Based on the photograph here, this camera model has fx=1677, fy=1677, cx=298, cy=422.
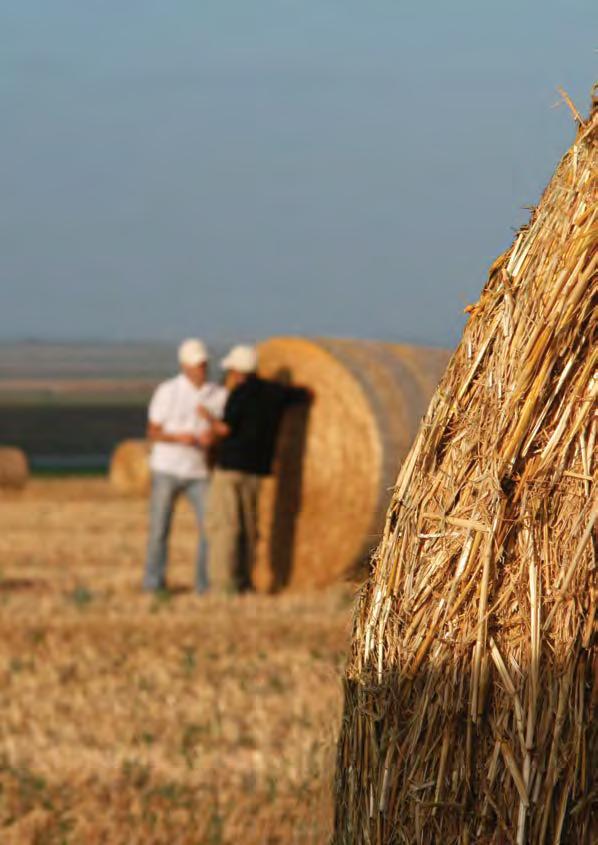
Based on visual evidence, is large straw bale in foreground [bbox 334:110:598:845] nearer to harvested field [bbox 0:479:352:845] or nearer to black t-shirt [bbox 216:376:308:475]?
harvested field [bbox 0:479:352:845]

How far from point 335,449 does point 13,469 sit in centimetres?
1328

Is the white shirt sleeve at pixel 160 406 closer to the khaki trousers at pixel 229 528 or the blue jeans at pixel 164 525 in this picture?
the blue jeans at pixel 164 525

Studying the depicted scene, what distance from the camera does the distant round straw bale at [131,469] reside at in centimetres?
2592

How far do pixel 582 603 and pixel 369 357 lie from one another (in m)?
9.23

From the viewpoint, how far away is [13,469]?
2547cm

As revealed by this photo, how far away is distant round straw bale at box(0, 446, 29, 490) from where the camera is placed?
25312mm

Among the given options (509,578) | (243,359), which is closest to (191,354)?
(243,359)

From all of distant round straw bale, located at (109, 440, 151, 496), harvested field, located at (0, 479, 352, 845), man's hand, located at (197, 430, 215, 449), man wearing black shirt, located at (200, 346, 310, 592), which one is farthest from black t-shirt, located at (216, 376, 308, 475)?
distant round straw bale, located at (109, 440, 151, 496)

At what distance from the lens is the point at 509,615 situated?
3828 mm

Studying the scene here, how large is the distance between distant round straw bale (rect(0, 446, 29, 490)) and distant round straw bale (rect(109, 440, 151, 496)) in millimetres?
1498

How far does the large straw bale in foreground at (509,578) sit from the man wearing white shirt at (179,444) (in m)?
8.99

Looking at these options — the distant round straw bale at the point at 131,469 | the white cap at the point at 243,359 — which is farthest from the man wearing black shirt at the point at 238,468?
the distant round straw bale at the point at 131,469

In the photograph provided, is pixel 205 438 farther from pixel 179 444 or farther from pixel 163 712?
pixel 163 712

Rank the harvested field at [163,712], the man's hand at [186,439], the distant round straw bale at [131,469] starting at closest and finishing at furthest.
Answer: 1. the harvested field at [163,712]
2. the man's hand at [186,439]
3. the distant round straw bale at [131,469]
